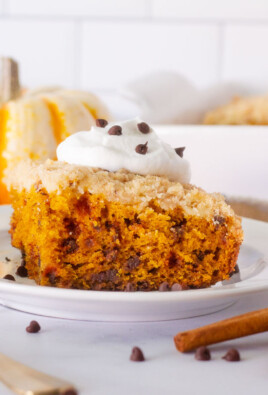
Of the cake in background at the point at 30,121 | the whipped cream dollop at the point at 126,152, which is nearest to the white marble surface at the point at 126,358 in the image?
the whipped cream dollop at the point at 126,152

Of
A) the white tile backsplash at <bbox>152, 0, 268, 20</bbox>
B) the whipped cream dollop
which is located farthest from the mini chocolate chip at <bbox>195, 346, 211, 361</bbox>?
the white tile backsplash at <bbox>152, 0, 268, 20</bbox>

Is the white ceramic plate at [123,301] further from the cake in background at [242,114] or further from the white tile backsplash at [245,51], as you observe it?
the white tile backsplash at [245,51]

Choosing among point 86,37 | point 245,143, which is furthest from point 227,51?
point 245,143

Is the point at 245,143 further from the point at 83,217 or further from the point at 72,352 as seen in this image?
the point at 72,352

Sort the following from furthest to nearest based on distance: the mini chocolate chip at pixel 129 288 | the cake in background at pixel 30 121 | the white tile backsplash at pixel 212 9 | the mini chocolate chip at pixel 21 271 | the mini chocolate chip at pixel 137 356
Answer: the white tile backsplash at pixel 212 9 → the cake in background at pixel 30 121 → the mini chocolate chip at pixel 21 271 → the mini chocolate chip at pixel 129 288 → the mini chocolate chip at pixel 137 356

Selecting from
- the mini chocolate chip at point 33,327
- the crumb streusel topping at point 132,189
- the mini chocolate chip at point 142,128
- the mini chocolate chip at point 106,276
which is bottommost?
the mini chocolate chip at point 106,276

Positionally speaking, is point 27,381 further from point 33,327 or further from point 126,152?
point 126,152

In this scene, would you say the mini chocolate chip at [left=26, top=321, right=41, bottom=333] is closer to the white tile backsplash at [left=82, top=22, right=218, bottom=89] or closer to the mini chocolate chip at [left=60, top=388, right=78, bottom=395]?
the mini chocolate chip at [left=60, top=388, right=78, bottom=395]
